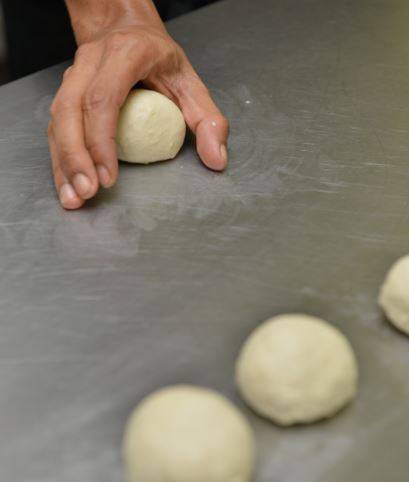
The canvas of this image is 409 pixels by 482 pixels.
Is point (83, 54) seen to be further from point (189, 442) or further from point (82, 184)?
point (189, 442)

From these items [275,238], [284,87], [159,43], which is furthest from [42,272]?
[284,87]

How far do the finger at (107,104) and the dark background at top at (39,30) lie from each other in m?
0.83

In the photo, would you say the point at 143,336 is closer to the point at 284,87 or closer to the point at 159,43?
the point at 159,43

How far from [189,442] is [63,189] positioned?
71cm

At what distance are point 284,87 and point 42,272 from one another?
928mm

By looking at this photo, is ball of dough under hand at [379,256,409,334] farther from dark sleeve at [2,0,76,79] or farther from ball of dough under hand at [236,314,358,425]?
dark sleeve at [2,0,76,79]

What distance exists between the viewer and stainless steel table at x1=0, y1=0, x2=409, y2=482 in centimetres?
109

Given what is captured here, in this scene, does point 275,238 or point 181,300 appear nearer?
point 181,300

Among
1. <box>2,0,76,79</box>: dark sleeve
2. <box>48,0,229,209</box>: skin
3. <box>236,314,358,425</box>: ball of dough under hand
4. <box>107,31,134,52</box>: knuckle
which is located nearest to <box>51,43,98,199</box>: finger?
<box>48,0,229,209</box>: skin

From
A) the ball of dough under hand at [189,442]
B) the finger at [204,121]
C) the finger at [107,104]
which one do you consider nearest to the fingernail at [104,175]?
the finger at [107,104]

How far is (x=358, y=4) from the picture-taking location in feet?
7.66

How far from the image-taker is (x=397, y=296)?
1207 mm

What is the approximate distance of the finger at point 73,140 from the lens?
4.64 feet

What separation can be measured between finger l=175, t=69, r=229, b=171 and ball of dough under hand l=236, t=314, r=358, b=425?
591 millimetres
